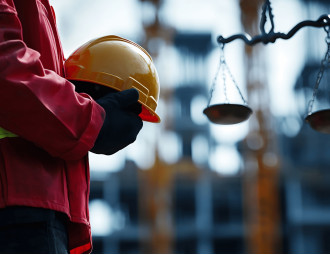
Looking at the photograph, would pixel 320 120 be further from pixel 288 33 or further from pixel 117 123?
pixel 117 123

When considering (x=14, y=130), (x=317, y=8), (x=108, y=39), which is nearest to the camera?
(x=14, y=130)

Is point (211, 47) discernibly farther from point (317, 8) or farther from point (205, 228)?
point (205, 228)

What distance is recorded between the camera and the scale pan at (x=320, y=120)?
3709mm

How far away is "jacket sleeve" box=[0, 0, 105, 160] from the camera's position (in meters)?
1.62

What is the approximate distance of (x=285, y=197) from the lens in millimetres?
39125

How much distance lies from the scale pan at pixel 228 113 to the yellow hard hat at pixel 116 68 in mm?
1810

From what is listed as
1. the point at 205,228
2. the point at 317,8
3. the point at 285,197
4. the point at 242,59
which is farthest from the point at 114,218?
the point at 317,8

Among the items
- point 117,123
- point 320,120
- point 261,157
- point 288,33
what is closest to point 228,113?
point 320,120

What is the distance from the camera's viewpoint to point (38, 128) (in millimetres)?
1655

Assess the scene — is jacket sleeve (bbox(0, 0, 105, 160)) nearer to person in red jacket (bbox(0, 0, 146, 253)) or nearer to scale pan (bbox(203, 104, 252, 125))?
person in red jacket (bbox(0, 0, 146, 253))

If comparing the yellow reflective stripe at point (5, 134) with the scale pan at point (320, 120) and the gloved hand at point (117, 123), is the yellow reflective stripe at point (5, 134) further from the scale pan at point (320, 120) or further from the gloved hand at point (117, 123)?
the scale pan at point (320, 120)

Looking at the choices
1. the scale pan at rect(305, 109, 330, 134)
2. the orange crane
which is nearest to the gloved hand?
the scale pan at rect(305, 109, 330, 134)

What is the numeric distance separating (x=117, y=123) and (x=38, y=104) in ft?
0.94

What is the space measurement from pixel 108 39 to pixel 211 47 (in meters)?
45.7
